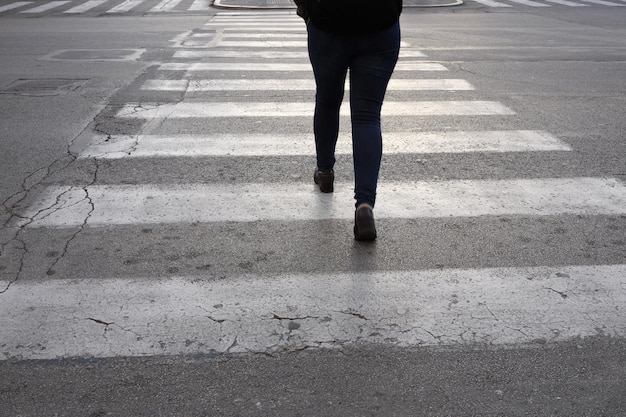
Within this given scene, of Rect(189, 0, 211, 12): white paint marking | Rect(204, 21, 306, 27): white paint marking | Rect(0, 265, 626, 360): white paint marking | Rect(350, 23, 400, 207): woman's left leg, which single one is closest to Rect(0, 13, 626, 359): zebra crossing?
Rect(0, 265, 626, 360): white paint marking

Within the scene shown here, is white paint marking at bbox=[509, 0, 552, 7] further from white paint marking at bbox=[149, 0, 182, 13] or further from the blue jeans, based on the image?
the blue jeans

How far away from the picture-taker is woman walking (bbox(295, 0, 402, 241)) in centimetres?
411

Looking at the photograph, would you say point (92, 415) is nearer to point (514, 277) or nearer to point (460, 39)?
point (514, 277)

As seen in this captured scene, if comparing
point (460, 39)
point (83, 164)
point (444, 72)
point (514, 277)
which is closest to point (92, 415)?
point (514, 277)

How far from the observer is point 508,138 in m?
6.64

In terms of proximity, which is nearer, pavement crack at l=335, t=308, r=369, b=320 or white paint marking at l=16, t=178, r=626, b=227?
pavement crack at l=335, t=308, r=369, b=320

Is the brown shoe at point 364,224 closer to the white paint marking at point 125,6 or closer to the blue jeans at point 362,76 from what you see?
the blue jeans at point 362,76

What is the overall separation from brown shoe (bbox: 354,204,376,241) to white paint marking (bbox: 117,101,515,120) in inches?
130

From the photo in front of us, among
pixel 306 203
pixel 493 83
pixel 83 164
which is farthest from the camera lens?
pixel 493 83

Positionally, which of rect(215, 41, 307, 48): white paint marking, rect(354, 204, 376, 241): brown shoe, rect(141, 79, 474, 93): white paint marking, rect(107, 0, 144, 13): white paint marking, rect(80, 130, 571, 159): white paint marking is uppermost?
rect(354, 204, 376, 241): brown shoe

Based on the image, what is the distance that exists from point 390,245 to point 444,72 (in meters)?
6.05

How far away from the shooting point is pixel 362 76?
4.31m

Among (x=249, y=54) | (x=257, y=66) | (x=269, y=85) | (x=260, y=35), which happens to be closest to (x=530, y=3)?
(x=260, y=35)

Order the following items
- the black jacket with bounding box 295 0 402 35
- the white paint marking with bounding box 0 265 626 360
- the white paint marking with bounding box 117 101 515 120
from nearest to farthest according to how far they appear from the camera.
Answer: the white paint marking with bounding box 0 265 626 360
the black jacket with bounding box 295 0 402 35
the white paint marking with bounding box 117 101 515 120
